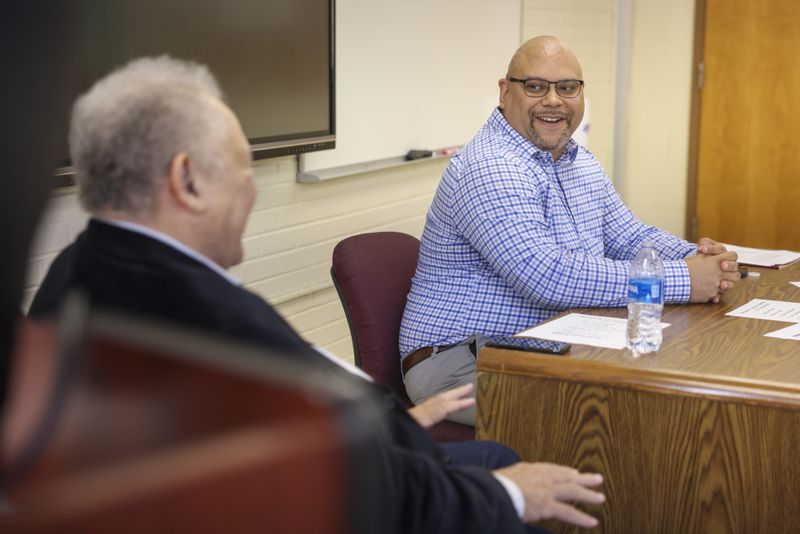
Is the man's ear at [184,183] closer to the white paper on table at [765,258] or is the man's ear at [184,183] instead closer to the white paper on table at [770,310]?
the white paper on table at [770,310]

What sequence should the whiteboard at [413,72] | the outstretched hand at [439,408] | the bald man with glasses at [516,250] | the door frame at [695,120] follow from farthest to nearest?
the door frame at [695,120], the whiteboard at [413,72], the bald man with glasses at [516,250], the outstretched hand at [439,408]

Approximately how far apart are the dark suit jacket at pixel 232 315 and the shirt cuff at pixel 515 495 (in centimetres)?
2

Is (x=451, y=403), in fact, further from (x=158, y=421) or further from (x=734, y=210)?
(x=734, y=210)

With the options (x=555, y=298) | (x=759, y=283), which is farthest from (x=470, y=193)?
(x=759, y=283)

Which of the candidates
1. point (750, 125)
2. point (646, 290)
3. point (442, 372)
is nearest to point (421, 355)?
point (442, 372)

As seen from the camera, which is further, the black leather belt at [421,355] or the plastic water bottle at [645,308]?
the black leather belt at [421,355]

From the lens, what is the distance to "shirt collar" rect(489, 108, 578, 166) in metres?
2.83

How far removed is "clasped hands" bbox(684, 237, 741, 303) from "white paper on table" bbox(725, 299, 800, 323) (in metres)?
0.07

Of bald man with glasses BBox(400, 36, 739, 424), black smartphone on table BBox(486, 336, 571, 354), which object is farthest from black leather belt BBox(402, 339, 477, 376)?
black smartphone on table BBox(486, 336, 571, 354)

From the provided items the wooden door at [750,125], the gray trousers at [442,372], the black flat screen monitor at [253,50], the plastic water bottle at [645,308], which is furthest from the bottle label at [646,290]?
the wooden door at [750,125]

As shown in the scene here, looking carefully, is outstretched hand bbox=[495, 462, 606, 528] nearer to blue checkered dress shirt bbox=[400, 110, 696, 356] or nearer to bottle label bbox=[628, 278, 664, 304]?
bottle label bbox=[628, 278, 664, 304]

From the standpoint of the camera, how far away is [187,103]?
126cm

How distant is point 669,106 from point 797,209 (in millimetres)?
970

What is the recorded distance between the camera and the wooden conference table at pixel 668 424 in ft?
6.26
